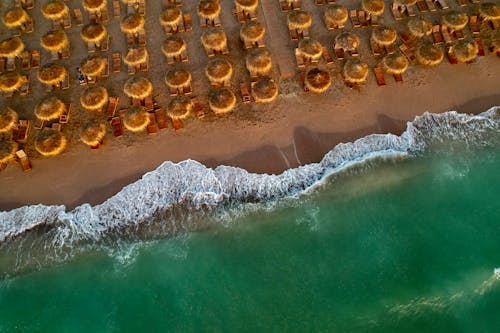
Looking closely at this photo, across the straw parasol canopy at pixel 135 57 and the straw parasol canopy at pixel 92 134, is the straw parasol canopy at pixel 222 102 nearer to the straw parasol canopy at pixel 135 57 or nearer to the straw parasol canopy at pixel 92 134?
the straw parasol canopy at pixel 135 57

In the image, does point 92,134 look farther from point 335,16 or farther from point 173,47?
point 335,16

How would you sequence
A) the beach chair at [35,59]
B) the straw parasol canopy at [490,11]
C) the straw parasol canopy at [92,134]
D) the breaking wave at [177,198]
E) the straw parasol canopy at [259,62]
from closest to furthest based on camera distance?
the breaking wave at [177,198]
the straw parasol canopy at [92,134]
the straw parasol canopy at [259,62]
the beach chair at [35,59]
the straw parasol canopy at [490,11]

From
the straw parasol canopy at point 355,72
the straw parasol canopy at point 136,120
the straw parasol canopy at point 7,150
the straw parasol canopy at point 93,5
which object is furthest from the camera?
the straw parasol canopy at point 93,5

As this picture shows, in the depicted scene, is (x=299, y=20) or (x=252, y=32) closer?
(x=252, y=32)

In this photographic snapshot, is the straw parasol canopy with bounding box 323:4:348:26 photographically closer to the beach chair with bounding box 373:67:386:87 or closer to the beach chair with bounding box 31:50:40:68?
the beach chair with bounding box 373:67:386:87

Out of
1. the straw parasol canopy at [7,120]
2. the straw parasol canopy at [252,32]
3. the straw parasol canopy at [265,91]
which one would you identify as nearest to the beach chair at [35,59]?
the straw parasol canopy at [7,120]

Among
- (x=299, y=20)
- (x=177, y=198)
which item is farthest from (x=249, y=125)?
(x=299, y=20)

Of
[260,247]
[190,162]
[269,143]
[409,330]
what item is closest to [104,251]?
[190,162]
